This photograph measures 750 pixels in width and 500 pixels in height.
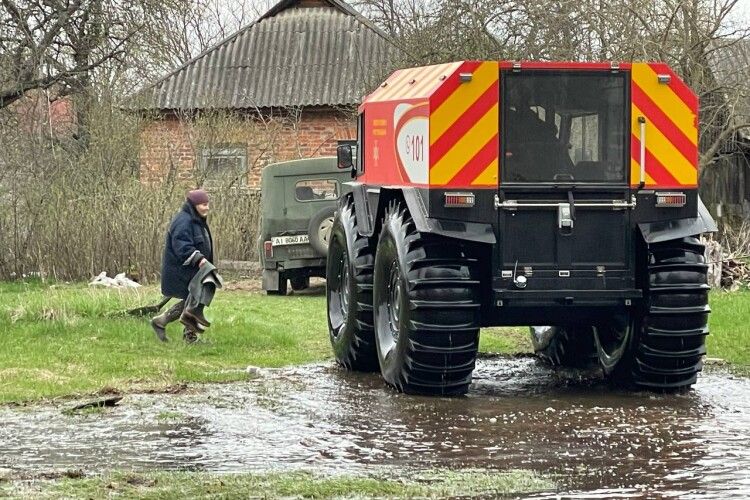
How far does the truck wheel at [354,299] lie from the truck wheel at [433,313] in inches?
52.3

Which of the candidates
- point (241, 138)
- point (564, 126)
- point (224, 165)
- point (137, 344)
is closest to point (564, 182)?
point (564, 126)

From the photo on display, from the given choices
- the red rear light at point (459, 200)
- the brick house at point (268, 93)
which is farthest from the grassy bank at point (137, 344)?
the brick house at point (268, 93)

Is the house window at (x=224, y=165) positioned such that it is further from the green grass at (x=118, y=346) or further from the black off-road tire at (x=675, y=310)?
the black off-road tire at (x=675, y=310)

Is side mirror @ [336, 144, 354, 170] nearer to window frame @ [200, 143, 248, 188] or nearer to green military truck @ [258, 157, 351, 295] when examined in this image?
green military truck @ [258, 157, 351, 295]

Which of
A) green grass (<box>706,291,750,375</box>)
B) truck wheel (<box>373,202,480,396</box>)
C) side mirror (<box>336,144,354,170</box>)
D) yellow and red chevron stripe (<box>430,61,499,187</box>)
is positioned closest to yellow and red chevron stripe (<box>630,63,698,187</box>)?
yellow and red chevron stripe (<box>430,61,499,187</box>)

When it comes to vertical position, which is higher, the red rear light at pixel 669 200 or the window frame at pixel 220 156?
the window frame at pixel 220 156

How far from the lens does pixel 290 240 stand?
20.9 meters

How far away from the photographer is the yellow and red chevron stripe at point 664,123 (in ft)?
33.8

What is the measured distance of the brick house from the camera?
27094 millimetres

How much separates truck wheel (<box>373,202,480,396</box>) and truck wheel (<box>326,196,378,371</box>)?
1.33 m

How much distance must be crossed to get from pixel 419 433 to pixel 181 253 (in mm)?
5400

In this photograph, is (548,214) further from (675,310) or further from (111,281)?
(111,281)

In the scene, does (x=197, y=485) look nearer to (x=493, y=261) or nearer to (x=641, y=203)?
(x=493, y=261)

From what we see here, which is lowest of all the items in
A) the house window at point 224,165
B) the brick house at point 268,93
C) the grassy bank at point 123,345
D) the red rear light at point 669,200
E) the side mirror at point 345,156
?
the grassy bank at point 123,345
